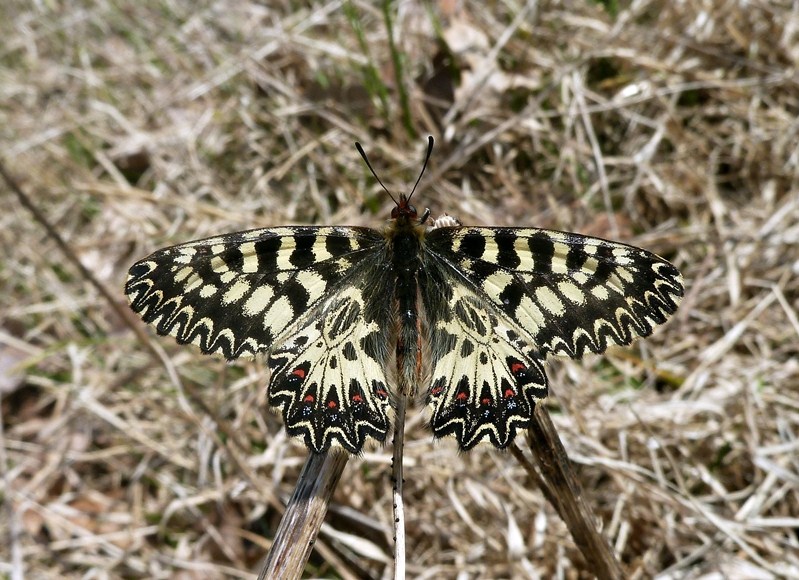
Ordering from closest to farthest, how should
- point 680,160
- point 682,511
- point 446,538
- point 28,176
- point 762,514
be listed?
point 682,511 → point 762,514 → point 446,538 → point 680,160 → point 28,176

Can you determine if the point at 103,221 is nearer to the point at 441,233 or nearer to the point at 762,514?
the point at 441,233

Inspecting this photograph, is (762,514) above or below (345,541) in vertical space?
above

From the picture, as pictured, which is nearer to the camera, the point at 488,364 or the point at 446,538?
the point at 488,364

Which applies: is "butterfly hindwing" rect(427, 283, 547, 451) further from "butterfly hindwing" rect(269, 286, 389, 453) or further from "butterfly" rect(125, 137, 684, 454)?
"butterfly hindwing" rect(269, 286, 389, 453)

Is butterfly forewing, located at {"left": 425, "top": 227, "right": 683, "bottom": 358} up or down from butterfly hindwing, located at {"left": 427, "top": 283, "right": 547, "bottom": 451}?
up

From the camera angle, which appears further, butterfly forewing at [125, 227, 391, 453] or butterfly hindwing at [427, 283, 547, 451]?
butterfly forewing at [125, 227, 391, 453]

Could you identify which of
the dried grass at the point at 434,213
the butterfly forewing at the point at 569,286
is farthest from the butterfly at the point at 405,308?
the dried grass at the point at 434,213

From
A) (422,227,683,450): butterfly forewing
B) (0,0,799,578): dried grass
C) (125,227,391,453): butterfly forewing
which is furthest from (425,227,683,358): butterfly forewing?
(0,0,799,578): dried grass

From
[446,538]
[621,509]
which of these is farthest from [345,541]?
[621,509]
